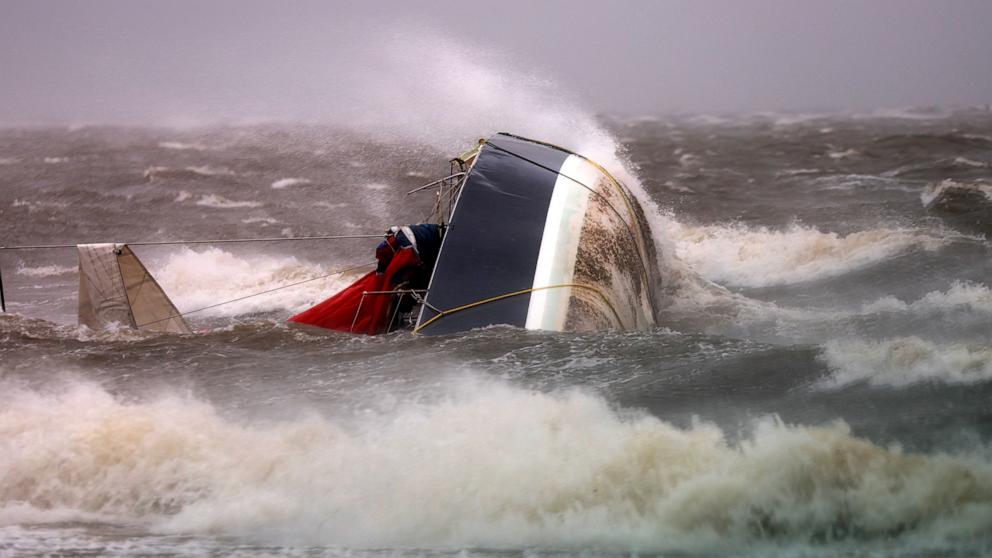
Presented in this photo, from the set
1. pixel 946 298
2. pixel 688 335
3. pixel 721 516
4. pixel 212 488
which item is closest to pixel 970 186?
pixel 946 298

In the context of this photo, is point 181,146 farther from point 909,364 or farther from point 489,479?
point 909,364

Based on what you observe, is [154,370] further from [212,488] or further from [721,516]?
[721,516]

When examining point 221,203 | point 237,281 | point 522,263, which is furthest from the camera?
Result: point 221,203

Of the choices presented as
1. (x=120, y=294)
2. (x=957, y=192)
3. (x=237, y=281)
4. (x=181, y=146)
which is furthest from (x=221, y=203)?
(x=957, y=192)

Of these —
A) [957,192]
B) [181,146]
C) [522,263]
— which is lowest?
[522,263]

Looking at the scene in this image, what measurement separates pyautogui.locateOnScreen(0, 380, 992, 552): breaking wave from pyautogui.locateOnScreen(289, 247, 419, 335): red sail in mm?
1448

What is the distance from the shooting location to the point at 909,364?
15.6 ft

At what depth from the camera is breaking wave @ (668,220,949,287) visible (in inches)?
330

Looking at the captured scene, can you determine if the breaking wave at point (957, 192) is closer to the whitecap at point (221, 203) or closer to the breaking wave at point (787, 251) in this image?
the breaking wave at point (787, 251)

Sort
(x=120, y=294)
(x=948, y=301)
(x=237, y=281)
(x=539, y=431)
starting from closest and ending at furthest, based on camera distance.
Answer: (x=539, y=431) < (x=120, y=294) < (x=948, y=301) < (x=237, y=281)

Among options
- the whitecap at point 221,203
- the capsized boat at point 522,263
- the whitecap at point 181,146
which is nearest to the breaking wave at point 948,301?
the capsized boat at point 522,263

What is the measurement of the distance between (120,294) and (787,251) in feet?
19.0

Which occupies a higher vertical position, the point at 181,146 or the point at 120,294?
the point at 181,146

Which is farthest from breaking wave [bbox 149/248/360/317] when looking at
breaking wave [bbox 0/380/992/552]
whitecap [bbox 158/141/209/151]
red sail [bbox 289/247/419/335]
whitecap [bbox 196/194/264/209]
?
whitecap [bbox 158/141/209/151]
